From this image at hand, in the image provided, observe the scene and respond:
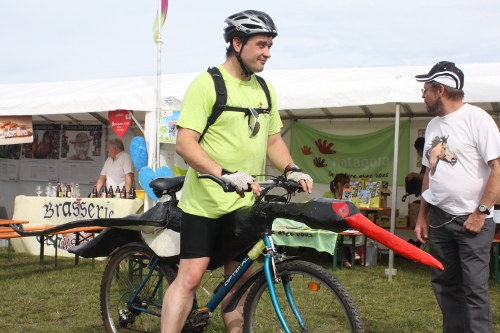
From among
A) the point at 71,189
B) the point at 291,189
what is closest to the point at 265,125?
the point at 291,189

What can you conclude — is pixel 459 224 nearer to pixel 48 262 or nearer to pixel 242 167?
pixel 242 167

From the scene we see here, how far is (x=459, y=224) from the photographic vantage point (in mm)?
3887

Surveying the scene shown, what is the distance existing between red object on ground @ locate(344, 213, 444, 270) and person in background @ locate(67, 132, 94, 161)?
10.4 meters

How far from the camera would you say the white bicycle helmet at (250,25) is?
3174 mm

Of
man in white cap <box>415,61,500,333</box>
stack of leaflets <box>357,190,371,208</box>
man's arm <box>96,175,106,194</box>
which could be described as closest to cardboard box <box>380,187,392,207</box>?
stack of leaflets <box>357,190,371,208</box>

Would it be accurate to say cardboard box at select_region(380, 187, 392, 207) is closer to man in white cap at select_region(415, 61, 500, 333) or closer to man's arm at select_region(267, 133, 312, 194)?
man in white cap at select_region(415, 61, 500, 333)

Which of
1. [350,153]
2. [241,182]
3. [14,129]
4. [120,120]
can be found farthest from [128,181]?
[241,182]

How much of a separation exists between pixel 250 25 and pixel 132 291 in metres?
1.87

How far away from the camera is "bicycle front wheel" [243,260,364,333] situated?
293cm

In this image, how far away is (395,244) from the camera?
2.73 meters

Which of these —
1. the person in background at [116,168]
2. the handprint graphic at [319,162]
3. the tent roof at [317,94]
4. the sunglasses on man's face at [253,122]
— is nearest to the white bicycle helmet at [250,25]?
the sunglasses on man's face at [253,122]

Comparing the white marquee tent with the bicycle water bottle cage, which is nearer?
the bicycle water bottle cage

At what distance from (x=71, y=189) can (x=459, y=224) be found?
7.68m

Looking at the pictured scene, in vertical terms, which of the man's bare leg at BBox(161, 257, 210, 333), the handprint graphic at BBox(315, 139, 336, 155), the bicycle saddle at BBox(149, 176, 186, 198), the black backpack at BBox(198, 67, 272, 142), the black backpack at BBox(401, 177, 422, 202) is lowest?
the man's bare leg at BBox(161, 257, 210, 333)
